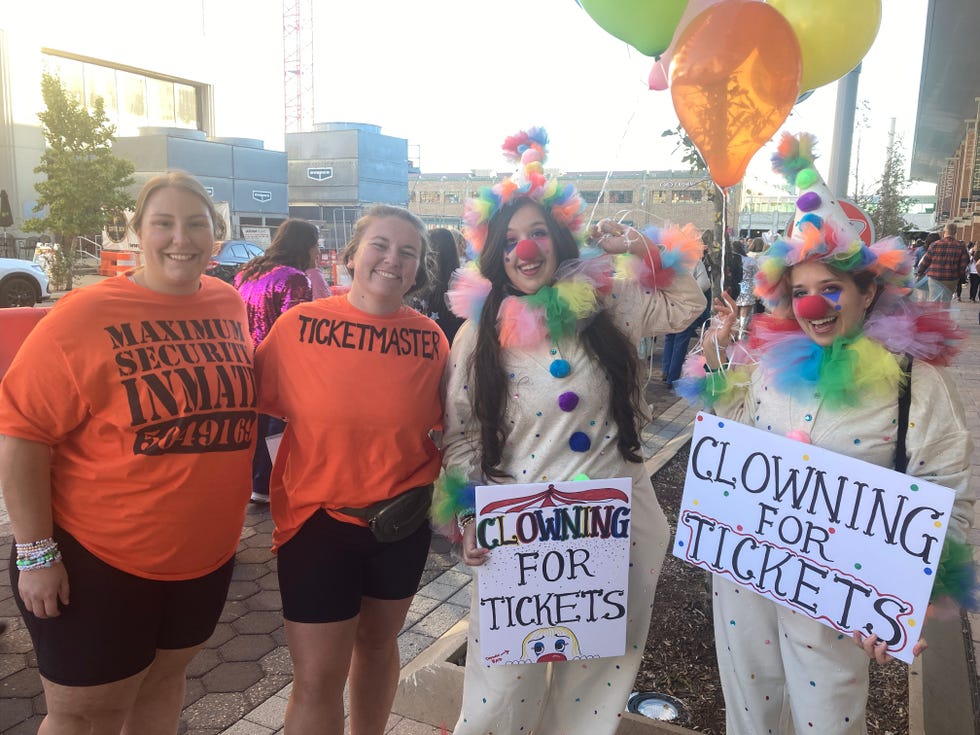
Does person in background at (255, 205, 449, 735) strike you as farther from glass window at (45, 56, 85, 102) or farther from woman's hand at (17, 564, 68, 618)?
glass window at (45, 56, 85, 102)

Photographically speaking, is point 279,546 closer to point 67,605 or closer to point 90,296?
point 67,605

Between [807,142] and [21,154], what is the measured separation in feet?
103

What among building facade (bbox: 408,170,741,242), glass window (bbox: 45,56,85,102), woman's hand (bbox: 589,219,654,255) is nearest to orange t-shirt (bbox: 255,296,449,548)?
building facade (bbox: 408,170,741,242)

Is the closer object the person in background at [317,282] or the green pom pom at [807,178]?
the green pom pom at [807,178]

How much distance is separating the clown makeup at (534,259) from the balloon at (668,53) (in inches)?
42.3

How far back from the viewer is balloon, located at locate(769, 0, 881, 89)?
8.60 feet

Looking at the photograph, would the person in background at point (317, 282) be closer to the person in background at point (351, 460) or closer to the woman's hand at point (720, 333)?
the person in background at point (351, 460)

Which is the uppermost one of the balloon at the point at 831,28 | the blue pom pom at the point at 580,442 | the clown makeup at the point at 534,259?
the balloon at the point at 831,28

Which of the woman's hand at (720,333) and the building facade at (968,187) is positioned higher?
the building facade at (968,187)

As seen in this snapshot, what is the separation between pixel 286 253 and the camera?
14.9 feet

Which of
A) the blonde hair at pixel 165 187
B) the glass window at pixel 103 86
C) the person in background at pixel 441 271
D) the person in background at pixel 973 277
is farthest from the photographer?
the glass window at pixel 103 86

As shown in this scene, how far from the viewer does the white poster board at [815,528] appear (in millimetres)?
1695

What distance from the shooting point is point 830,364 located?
189cm

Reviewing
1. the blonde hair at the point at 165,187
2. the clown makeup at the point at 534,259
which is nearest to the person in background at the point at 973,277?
the clown makeup at the point at 534,259
